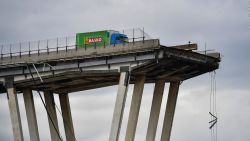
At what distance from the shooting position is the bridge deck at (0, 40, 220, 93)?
10519 centimetres

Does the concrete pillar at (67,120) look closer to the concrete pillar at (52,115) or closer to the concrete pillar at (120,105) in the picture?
the concrete pillar at (52,115)

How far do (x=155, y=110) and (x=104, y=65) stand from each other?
1115 centimetres

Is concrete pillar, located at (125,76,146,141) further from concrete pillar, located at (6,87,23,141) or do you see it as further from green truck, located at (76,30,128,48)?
concrete pillar, located at (6,87,23,141)

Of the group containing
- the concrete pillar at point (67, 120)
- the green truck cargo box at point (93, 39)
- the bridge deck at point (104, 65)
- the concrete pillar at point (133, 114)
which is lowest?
the concrete pillar at point (67, 120)

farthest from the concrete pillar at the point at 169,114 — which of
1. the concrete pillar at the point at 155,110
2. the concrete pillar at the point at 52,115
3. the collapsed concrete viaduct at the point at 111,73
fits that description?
the concrete pillar at the point at 52,115

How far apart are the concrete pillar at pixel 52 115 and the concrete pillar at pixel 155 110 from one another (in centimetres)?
1628

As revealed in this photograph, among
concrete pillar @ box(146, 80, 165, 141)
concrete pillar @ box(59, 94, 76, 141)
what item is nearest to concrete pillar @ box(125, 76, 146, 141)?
concrete pillar @ box(146, 80, 165, 141)

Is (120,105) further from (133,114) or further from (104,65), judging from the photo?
(104,65)

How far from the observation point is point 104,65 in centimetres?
→ 10869

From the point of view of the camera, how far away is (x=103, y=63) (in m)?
108

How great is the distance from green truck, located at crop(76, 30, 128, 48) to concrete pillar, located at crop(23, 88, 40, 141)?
43.6ft

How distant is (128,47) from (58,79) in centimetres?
Result: 1470

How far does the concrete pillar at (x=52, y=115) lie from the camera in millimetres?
122188

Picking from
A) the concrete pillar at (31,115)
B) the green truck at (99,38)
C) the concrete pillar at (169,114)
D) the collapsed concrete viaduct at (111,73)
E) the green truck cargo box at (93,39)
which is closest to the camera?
the collapsed concrete viaduct at (111,73)
